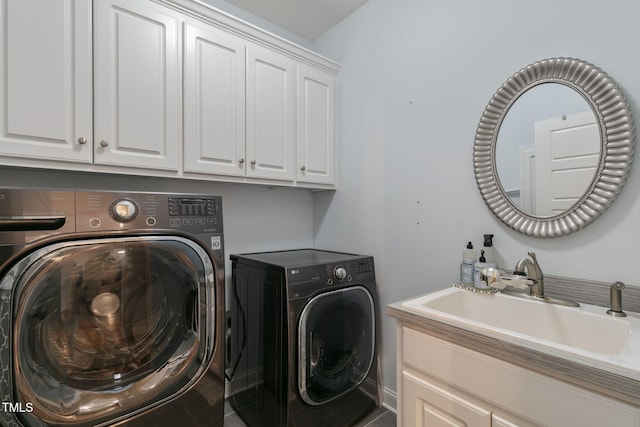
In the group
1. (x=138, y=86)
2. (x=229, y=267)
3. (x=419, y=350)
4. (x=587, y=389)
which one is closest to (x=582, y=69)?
(x=587, y=389)

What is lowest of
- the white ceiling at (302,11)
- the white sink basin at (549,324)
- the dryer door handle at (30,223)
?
the white sink basin at (549,324)

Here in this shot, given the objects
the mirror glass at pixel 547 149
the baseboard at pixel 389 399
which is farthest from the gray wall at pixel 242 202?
the mirror glass at pixel 547 149

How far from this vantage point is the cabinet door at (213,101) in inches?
61.4

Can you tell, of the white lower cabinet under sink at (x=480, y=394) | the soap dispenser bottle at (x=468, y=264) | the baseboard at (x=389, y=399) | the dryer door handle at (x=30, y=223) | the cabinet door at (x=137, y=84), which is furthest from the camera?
the baseboard at (x=389, y=399)

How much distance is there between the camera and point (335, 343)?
1.65 meters

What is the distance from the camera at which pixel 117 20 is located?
134 centimetres

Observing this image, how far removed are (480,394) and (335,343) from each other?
2.82ft

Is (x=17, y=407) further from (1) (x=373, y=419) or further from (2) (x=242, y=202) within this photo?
(1) (x=373, y=419)

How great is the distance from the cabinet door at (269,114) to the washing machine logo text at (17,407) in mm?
1307

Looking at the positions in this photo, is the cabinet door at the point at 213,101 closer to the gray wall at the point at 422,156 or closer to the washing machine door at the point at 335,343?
the gray wall at the point at 422,156

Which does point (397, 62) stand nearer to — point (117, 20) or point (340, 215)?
point (340, 215)

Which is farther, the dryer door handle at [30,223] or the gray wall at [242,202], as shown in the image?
the gray wall at [242,202]

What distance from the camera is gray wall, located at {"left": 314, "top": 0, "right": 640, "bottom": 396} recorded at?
1134 millimetres

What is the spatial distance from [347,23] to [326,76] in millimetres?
436
